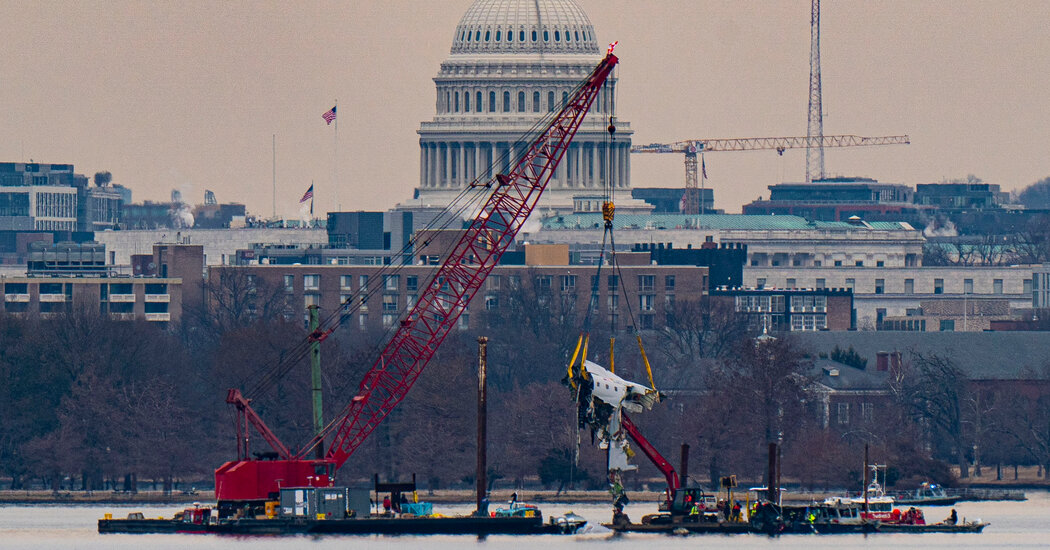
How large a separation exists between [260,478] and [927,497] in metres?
38.4

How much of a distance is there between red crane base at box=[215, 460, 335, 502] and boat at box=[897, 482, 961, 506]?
33495 mm

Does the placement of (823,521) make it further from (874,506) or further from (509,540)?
(509,540)

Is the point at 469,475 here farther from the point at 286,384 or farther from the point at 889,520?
the point at 889,520

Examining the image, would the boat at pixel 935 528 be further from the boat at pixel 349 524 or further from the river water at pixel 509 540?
the boat at pixel 349 524

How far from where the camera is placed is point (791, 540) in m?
158

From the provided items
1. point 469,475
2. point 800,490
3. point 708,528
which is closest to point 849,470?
point 800,490

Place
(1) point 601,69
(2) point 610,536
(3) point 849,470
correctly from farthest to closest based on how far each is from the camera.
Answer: (3) point 849,470 → (1) point 601,69 → (2) point 610,536

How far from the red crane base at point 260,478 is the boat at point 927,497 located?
33495mm

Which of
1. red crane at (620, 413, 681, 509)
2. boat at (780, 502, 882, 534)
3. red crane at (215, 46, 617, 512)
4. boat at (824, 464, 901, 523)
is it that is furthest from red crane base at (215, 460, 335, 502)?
boat at (824, 464, 901, 523)

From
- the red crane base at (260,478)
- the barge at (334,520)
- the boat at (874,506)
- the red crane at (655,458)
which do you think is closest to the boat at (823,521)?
the boat at (874,506)

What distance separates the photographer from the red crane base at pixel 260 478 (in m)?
164

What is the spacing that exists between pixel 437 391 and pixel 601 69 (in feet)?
95.1

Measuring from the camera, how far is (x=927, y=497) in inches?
7362


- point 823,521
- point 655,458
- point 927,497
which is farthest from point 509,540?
point 927,497
